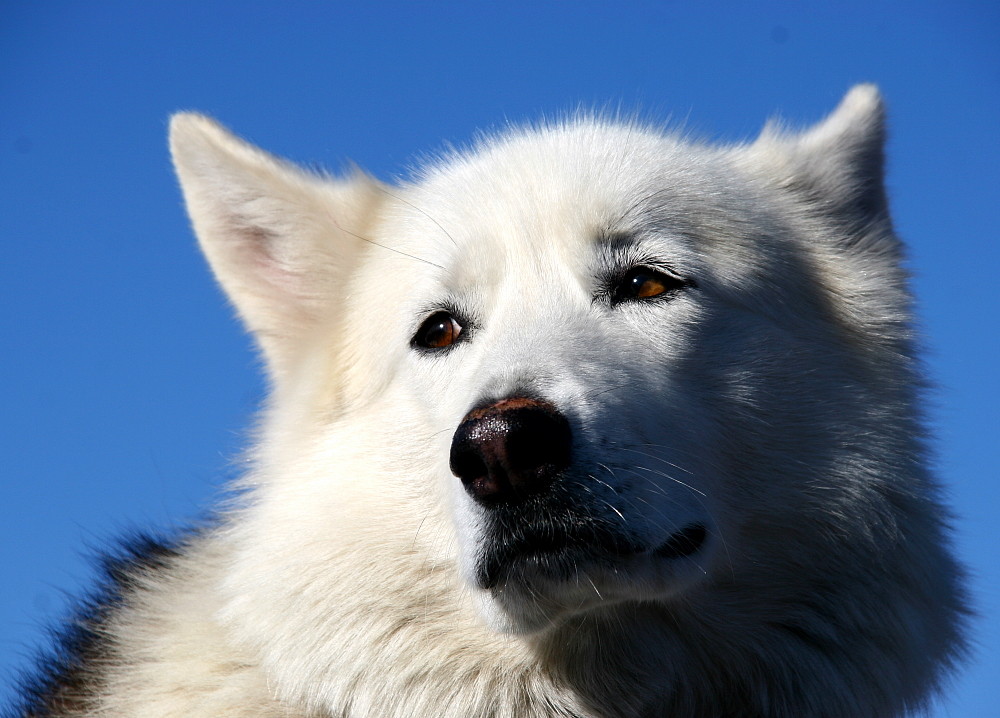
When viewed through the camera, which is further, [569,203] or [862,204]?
[862,204]

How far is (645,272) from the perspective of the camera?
470 cm

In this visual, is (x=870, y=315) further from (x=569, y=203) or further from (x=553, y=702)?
(x=553, y=702)

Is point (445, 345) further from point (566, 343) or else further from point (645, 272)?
point (645, 272)

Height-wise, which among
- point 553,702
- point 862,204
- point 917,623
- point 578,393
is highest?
point 862,204

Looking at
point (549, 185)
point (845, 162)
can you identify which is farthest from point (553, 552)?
point (845, 162)

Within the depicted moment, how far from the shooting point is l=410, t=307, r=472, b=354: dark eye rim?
15.8 feet

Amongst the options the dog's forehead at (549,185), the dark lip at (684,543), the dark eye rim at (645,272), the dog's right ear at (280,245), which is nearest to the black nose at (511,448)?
the dark lip at (684,543)

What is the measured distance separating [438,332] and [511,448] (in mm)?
1398

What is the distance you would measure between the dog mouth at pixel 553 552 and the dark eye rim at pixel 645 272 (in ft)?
4.14

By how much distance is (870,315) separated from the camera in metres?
5.09

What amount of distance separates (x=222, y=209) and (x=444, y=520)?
82.5 inches

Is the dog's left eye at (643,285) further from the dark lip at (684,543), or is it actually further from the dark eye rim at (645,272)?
the dark lip at (684,543)

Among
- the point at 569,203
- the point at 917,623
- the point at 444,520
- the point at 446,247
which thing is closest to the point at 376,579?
the point at 444,520

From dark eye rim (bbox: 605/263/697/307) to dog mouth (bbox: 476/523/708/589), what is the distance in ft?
4.14
